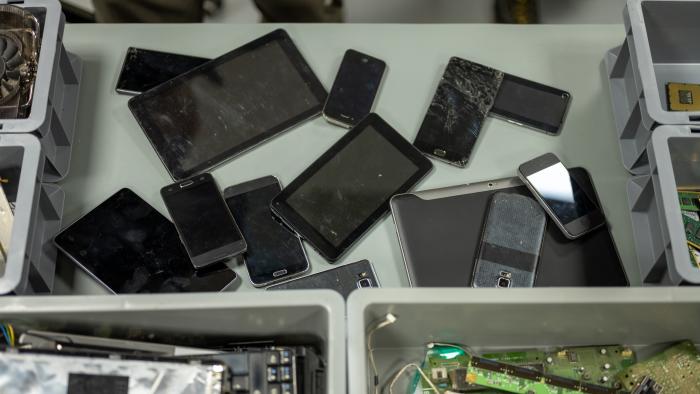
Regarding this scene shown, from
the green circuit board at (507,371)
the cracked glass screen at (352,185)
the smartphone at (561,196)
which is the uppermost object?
the smartphone at (561,196)

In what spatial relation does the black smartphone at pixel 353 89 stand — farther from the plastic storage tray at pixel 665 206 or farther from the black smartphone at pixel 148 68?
the plastic storage tray at pixel 665 206

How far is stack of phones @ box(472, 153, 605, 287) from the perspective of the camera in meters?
1.25

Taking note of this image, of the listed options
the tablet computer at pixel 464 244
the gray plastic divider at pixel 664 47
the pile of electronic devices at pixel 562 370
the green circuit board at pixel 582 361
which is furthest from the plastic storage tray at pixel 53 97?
the gray plastic divider at pixel 664 47

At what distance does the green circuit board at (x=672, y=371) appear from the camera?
118 cm

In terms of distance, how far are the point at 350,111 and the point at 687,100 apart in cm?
59

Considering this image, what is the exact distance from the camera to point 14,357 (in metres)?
0.98

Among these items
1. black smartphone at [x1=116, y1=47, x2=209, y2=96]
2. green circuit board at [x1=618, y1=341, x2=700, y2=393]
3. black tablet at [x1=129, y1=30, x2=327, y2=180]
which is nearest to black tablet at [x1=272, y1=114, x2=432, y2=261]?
black tablet at [x1=129, y1=30, x2=327, y2=180]

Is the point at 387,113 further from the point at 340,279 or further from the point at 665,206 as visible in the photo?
the point at 665,206

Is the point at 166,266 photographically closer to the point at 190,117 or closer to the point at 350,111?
the point at 190,117

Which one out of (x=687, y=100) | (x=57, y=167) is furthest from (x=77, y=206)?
(x=687, y=100)

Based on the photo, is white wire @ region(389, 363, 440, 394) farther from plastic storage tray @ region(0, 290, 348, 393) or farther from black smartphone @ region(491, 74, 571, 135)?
black smartphone @ region(491, 74, 571, 135)

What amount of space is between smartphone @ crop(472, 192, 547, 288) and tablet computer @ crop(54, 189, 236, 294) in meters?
0.41

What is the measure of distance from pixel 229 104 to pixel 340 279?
38cm

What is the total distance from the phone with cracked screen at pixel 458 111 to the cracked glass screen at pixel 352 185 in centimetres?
6
